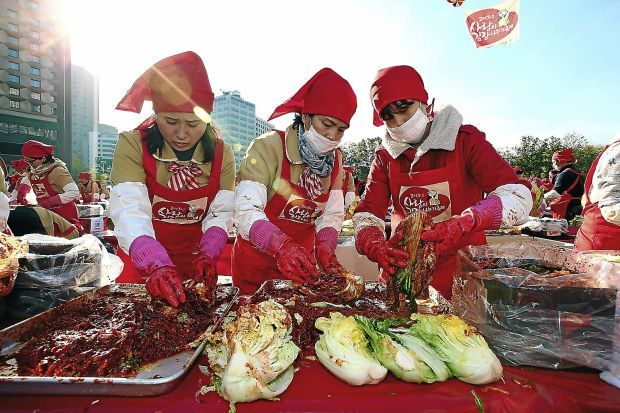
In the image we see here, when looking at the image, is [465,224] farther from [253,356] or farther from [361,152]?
[361,152]

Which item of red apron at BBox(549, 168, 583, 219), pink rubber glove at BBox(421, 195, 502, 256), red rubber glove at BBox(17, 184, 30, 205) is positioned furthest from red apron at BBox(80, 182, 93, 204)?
red apron at BBox(549, 168, 583, 219)

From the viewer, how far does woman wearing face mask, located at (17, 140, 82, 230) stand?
27.5ft

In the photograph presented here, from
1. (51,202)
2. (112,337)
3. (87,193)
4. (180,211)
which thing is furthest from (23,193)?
(87,193)

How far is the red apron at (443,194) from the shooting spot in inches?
117

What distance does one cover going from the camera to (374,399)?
1.41m

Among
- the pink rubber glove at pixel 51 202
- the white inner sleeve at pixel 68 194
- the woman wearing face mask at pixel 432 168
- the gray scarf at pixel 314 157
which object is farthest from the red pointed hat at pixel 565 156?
the pink rubber glove at pixel 51 202

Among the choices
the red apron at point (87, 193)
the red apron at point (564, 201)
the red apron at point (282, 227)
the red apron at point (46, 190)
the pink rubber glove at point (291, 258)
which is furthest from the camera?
the red apron at point (87, 193)

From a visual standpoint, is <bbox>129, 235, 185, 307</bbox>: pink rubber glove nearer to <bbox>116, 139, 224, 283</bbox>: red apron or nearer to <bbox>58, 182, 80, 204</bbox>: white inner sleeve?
<bbox>116, 139, 224, 283</bbox>: red apron

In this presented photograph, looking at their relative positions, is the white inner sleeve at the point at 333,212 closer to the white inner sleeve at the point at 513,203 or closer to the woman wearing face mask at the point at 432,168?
the woman wearing face mask at the point at 432,168

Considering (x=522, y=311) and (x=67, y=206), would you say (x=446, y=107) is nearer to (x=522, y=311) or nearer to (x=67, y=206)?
(x=522, y=311)

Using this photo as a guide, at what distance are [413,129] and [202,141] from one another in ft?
5.92

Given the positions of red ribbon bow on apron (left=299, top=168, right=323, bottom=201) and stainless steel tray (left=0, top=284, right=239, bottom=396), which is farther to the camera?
red ribbon bow on apron (left=299, top=168, right=323, bottom=201)

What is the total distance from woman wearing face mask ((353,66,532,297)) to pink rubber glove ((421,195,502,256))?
0.07 m

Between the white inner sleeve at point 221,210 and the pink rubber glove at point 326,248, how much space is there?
2.76 ft
